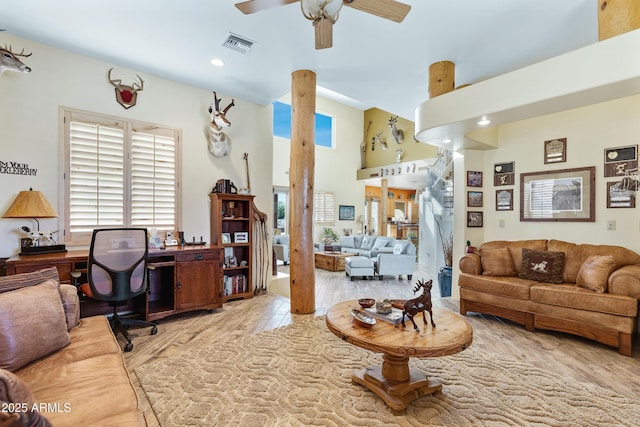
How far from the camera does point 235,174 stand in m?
4.75

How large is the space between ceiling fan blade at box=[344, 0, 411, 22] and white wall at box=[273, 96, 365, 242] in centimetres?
748

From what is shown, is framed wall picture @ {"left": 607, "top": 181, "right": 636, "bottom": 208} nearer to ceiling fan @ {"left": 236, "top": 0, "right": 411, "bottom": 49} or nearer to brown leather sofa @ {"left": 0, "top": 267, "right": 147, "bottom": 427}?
ceiling fan @ {"left": 236, "top": 0, "right": 411, "bottom": 49}

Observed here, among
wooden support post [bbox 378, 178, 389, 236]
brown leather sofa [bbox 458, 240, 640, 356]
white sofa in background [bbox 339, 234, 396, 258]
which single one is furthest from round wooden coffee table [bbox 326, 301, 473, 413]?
wooden support post [bbox 378, 178, 389, 236]

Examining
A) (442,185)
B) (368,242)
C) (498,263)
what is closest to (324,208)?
(368,242)

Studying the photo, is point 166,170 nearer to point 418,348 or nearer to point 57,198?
point 57,198

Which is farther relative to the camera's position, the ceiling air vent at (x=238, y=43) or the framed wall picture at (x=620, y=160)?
the framed wall picture at (x=620, y=160)

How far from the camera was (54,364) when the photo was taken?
160 cm

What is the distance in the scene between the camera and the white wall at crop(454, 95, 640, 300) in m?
3.40

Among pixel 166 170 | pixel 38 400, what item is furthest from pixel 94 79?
pixel 38 400

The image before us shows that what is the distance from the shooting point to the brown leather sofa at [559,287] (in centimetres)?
285

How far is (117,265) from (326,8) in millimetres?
2820

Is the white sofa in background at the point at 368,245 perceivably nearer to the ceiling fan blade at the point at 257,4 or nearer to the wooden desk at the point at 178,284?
the wooden desk at the point at 178,284

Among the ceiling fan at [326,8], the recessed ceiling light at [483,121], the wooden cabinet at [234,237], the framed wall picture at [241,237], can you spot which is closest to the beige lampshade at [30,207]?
the wooden cabinet at [234,237]

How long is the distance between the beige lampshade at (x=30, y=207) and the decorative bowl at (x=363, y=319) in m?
3.13
